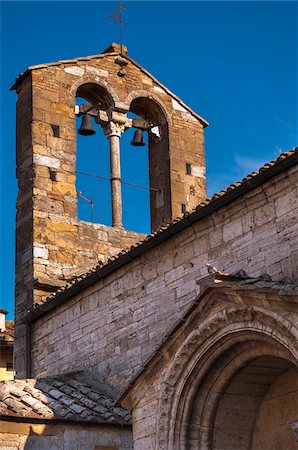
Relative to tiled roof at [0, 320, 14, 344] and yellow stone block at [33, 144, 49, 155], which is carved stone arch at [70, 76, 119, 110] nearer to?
yellow stone block at [33, 144, 49, 155]

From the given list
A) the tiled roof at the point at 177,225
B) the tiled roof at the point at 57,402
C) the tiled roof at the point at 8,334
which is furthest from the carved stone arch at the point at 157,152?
the tiled roof at the point at 8,334

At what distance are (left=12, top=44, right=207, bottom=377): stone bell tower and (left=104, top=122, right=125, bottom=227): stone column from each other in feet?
0.06

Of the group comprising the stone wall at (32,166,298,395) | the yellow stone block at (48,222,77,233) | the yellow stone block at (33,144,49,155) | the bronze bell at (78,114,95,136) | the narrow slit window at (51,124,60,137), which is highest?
the bronze bell at (78,114,95,136)

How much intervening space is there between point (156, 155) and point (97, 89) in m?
1.54

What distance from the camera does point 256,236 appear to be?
11.9 metres

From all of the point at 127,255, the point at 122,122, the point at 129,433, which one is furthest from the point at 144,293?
the point at 122,122

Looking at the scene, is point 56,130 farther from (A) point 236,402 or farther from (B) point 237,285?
(B) point 237,285

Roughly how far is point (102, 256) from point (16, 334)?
1906 mm

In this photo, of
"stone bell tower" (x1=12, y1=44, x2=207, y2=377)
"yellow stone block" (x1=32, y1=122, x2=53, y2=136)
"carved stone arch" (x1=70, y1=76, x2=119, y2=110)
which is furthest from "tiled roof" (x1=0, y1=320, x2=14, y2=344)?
"carved stone arch" (x1=70, y1=76, x2=119, y2=110)

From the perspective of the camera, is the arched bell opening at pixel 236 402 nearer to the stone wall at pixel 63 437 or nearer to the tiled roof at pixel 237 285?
the tiled roof at pixel 237 285

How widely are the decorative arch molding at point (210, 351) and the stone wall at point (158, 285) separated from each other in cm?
108

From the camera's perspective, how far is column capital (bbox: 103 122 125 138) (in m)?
18.2

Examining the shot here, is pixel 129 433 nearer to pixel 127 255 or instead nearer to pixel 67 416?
pixel 67 416

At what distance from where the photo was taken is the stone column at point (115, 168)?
18078 millimetres
